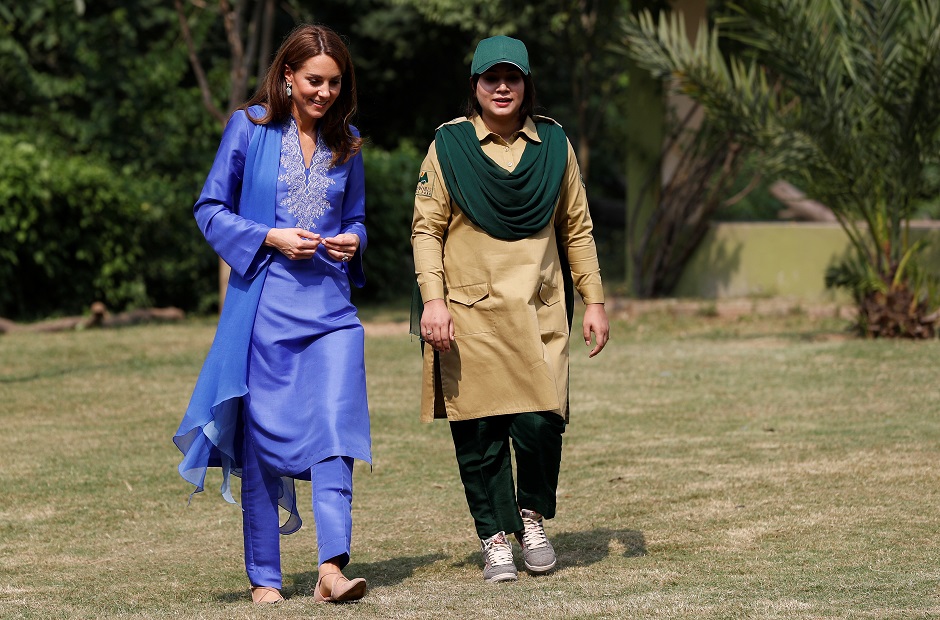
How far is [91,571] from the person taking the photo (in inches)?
211

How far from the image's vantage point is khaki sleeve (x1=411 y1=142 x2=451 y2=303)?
483 centimetres

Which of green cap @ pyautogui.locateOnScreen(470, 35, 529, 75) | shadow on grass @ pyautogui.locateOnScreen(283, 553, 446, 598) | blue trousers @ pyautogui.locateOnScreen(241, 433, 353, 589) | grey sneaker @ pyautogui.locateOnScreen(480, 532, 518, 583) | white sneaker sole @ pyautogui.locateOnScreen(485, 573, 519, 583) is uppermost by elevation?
green cap @ pyautogui.locateOnScreen(470, 35, 529, 75)

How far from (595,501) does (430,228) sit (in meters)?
2.04

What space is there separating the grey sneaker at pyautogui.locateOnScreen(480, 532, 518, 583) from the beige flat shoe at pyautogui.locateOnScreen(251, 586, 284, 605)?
2.35 ft

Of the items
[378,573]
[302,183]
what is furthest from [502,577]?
[302,183]

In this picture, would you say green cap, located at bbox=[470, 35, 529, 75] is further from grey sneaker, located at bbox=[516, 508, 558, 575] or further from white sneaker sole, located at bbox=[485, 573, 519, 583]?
white sneaker sole, located at bbox=[485, 573, 519, 583]

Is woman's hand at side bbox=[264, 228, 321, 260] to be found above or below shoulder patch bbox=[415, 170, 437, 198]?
below

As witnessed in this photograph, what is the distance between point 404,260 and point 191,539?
1279 cm

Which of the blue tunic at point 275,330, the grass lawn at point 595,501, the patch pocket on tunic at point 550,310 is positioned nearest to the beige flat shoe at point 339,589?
the grass lawn at point 595,501

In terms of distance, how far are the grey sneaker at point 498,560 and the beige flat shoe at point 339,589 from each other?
0.55 m

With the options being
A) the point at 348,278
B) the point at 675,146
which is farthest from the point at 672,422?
the point at 675,146

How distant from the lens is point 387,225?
17891mm

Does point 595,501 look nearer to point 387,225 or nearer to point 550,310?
point 550,310

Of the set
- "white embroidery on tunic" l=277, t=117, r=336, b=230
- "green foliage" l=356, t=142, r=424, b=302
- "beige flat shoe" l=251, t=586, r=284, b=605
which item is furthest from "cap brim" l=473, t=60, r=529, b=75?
"green foliage" l=356, t=142, r=424, b=302
